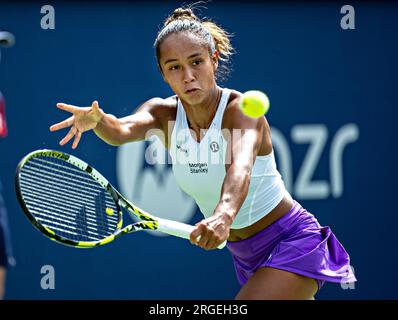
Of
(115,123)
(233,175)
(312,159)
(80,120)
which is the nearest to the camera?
(233,175)

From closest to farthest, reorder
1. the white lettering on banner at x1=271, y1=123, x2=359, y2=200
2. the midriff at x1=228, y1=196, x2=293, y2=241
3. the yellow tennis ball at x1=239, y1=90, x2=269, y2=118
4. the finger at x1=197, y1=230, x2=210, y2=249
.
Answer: the finger at x1=197, y1=230, x2=210, y2=249 < the yellow tennis ball at x1=239, y1=90, x2=269, y2=118 < the midriff at x1=228, y1=196, x2=293, y2=241 < the white lettering on banner at x1=271, y1=123, x2=359, y2=200

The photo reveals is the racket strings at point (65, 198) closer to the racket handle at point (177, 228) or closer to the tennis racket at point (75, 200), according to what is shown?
the tennis racket at point (75, 200)

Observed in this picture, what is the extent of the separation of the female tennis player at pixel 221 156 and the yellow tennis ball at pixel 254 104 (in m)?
0.12

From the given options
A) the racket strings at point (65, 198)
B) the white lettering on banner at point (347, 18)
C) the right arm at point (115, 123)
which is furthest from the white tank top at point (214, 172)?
the white lettering on banner at point (347, 18)

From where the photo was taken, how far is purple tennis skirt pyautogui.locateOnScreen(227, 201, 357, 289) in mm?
3680

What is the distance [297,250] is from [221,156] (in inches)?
20.6

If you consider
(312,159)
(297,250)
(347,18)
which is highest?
(347,18)

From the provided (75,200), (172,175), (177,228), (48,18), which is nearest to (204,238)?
(177,228)

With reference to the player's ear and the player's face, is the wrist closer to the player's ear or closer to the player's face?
the player's face

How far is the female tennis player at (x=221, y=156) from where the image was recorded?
3.60 meters

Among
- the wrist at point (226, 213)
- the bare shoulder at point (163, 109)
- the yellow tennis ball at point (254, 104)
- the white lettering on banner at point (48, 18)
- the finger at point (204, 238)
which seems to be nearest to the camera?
the finger at point (204, 238)

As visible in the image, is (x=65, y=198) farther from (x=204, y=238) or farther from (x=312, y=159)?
(x=312, y=159)

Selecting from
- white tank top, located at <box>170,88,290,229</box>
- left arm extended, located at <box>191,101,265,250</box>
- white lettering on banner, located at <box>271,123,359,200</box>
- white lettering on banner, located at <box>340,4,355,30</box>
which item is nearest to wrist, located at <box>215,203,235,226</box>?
left arm extended, located at <box>191,101,265,250</box>

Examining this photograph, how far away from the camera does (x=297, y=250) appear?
3707 millimetres
